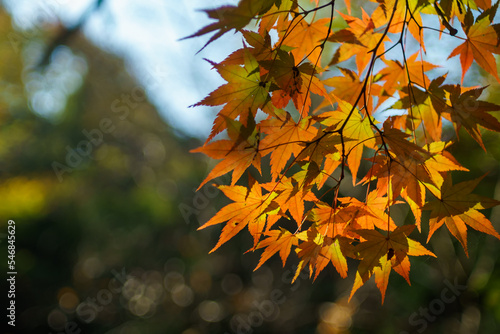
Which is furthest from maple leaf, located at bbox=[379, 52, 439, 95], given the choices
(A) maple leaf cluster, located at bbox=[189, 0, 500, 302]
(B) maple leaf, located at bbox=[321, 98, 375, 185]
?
(B) maple leaf, located at bbox=[321, 98, 375, 185]

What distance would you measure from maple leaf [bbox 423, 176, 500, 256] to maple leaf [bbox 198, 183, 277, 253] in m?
0.28

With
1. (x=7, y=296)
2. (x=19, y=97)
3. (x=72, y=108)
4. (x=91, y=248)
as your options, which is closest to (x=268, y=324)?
(x=91, y=248)

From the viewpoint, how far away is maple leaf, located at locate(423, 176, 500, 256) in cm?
54

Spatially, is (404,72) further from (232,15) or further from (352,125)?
(232,15)

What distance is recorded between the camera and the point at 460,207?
0.54 meters

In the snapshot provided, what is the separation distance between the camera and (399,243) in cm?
56

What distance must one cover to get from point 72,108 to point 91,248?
203 cm

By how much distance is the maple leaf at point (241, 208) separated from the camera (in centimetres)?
56

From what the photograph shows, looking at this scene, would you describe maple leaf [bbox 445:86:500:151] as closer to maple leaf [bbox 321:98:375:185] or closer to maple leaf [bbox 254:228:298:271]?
maple leaf [bbox 321:98:375:185]

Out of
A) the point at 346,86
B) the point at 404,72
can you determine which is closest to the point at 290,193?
the point at 346,86

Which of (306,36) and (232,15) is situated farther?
(306,36)

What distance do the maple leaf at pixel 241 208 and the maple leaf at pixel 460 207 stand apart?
0.91 feet

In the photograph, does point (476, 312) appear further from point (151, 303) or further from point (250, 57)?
point (151, 303)

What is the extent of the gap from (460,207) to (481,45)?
296 mm
